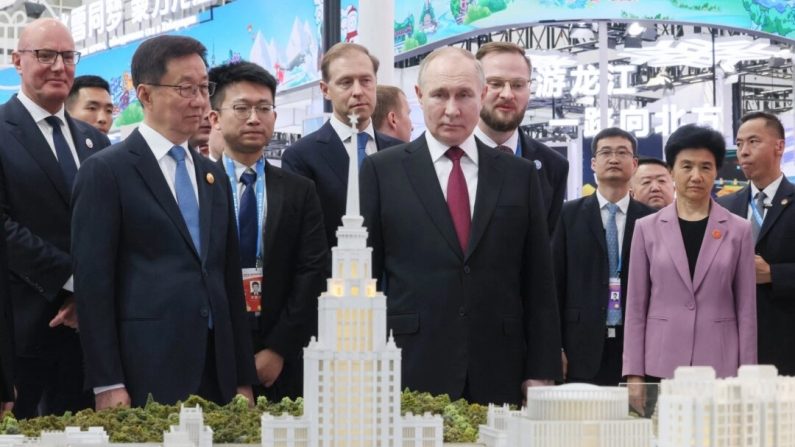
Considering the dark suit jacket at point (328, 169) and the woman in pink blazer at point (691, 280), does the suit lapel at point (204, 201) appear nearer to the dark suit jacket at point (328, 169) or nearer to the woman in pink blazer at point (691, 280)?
the dark suit jacket at point (328, 169)

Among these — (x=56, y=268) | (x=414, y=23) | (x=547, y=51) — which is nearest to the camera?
(x=56, y=268)

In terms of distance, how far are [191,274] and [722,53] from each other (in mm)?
13416

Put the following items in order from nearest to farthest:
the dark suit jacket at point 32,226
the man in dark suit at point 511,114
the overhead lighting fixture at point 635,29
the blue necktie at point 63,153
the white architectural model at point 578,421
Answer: the white architectural model at point 578,421
the dark suit jacket at point 32,226
the blue necktie at point 63,153
the man in dark suit at point 511,114
the overhead lighting fixture at point 635,29

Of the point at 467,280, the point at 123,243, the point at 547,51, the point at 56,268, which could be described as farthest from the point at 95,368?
the point at 547,51

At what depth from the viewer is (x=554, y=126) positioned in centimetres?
1809

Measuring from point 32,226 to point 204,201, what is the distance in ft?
3.65

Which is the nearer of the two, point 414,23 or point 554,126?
point 414,23

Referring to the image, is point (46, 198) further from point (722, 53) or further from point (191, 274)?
point (722, 53)

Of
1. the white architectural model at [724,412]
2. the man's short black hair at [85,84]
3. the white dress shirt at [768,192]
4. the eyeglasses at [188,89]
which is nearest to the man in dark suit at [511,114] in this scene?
the white dress shirt at [768,192]

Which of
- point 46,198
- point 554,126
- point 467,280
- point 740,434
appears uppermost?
point 554,126

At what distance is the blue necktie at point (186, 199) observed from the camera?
209 inches

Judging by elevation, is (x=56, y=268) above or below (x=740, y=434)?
above

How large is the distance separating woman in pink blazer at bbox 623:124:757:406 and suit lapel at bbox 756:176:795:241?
847mm

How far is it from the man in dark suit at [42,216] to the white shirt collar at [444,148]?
1659 mm
